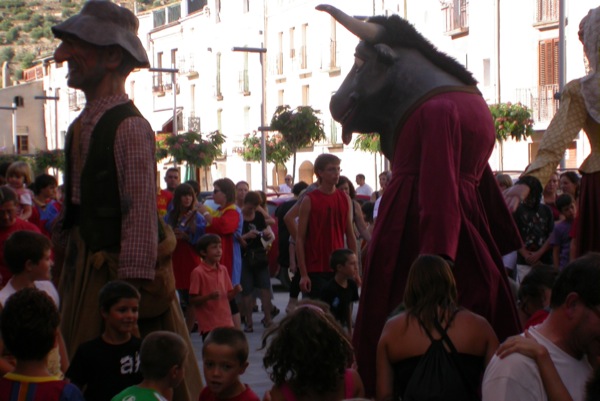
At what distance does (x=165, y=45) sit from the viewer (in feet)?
220

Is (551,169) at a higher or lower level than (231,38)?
lower

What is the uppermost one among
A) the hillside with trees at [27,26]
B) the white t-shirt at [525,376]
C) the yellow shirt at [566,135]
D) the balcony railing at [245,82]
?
the hillside with trees at [27,26]

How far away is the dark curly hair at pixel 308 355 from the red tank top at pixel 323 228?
6.37 metres

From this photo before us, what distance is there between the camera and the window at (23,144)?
290 feet

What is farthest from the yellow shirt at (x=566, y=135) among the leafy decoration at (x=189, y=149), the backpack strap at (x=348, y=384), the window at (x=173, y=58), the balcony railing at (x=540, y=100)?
the window at (x=173, y=58)

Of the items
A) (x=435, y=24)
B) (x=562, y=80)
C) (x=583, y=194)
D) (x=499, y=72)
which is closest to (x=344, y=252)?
(x=583, y=194)

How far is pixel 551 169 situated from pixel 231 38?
5316 cm

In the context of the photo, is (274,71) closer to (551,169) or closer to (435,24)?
(435,24)

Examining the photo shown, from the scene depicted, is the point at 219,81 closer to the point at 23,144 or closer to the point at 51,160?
the point at 51,160

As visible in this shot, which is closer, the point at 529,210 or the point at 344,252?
the point at 344,252

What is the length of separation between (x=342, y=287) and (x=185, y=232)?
309cm

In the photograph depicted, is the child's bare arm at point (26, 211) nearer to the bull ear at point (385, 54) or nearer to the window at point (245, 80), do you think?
the bull ear at point (385, 54)

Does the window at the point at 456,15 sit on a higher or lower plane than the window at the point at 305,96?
higher

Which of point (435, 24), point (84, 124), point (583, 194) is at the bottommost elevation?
point (583, 194)
